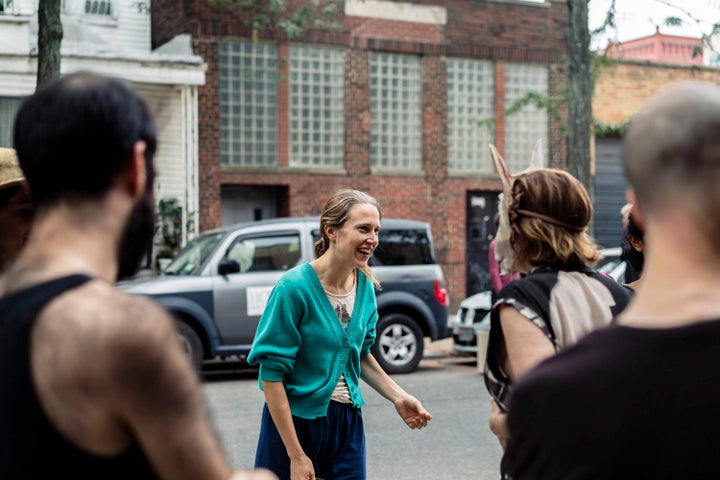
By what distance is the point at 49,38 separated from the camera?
452 inches

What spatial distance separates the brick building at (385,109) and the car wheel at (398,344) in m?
6.92

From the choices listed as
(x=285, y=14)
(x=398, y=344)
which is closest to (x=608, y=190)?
(x=285, y=14)

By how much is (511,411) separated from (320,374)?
91.9 inches

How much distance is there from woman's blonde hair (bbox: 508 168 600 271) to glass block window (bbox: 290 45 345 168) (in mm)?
16753

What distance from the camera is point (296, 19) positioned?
59.4ft

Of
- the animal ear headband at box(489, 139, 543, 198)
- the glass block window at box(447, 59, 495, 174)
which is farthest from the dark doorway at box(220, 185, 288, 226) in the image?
the animal ear headband at box(489, 139, 543, 198)

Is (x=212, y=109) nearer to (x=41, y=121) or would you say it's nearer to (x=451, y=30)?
(x=451, y=30)

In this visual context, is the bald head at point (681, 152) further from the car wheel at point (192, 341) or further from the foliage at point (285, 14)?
the foliage at point (285, 14)

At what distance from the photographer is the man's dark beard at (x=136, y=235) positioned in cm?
174

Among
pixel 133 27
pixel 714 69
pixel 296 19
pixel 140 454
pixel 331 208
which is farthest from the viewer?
pixel 714 69

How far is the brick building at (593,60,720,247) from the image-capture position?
72.0 ft

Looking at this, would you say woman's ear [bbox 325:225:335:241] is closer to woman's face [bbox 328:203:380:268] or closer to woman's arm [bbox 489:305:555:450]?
woman's face [bbox 328:203:380:268]

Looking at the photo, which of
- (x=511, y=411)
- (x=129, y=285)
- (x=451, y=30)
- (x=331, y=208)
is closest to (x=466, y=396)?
(x=129, y=285)

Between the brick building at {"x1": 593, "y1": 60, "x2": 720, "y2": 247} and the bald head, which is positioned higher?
the brick building at {"x1": 593, "y1": 60, "x2": 720, "y2": 247}
